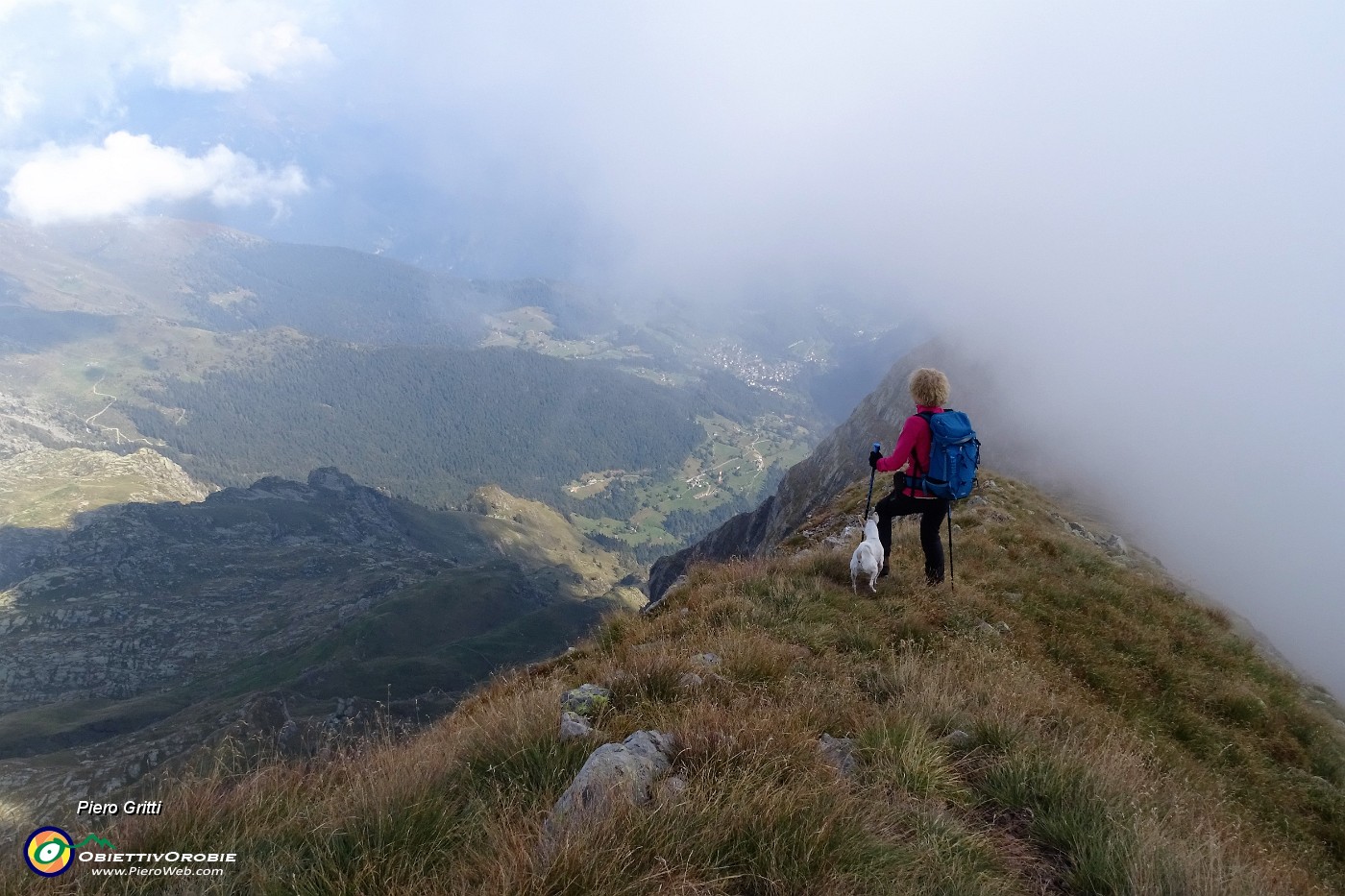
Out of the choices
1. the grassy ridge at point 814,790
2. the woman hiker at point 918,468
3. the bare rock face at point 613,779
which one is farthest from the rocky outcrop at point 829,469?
the bare rock face at point 613,779

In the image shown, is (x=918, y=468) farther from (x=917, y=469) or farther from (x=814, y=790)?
(x=814, y=790)

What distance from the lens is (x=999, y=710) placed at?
6266 mm

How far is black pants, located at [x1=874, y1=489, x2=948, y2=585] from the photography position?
1140 centimetres

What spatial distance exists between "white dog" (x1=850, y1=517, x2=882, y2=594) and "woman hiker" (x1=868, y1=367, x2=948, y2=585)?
1.94 ft

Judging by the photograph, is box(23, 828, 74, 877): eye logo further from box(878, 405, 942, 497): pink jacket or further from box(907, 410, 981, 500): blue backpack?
box(907, 410, 981, 500): blue backpack

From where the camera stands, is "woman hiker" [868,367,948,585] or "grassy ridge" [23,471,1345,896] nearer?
"grassy ridge" [23,471,1345,896]

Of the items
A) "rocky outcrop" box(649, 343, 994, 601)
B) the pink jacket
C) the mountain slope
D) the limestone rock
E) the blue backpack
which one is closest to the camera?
the limestone rock

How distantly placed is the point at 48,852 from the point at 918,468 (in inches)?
445

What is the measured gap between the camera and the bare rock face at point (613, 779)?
3734mm

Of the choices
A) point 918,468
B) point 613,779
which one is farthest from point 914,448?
point 613,779

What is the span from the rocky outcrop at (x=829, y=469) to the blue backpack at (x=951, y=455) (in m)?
58.7

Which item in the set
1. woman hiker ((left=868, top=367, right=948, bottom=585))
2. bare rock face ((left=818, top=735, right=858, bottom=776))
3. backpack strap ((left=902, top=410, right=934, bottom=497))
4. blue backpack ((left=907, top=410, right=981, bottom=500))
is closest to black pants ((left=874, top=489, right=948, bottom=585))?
woman hiker ((left=868, top=367, right=948, bottom=585))

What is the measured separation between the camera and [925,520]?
458 inches

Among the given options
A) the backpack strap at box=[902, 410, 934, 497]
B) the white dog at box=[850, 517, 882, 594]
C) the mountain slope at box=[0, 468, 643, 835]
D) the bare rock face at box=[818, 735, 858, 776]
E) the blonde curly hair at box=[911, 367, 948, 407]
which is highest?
the blonde curly hair at box=[911, 367, 948, 407]
